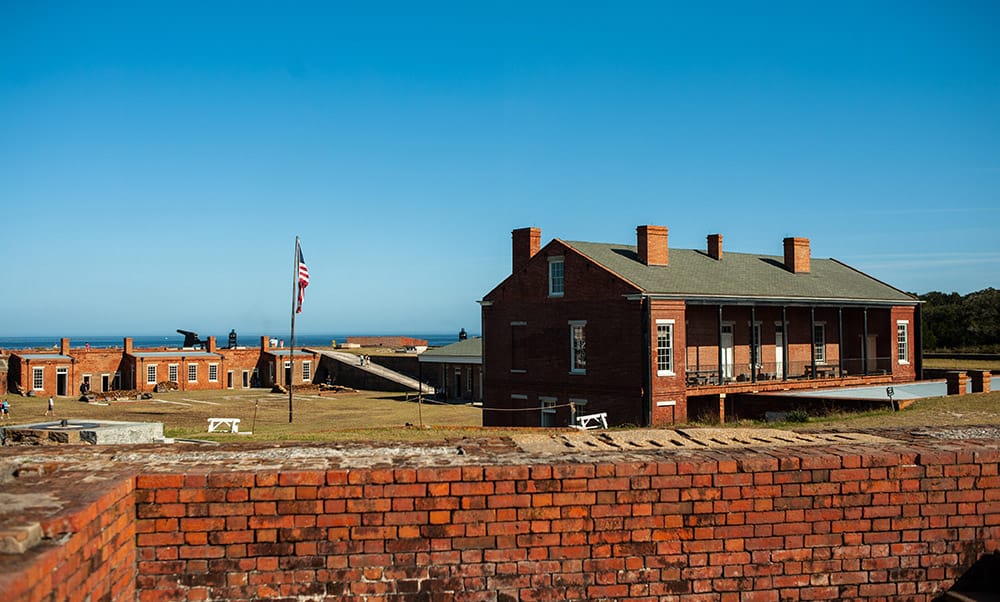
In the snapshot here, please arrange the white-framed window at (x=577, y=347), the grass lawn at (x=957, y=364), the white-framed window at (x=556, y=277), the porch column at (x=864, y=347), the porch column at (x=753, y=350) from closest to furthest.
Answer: the white-framed window at (x=577, y=347), the porch column at (x=753, y=350), the white-framed window at (x=556, y=277), the porch column at (x=864, y=347), the grass lawn at (x=957, y=364)

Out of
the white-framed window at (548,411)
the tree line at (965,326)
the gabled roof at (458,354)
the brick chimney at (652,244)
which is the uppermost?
the brick chimney at (652,244)

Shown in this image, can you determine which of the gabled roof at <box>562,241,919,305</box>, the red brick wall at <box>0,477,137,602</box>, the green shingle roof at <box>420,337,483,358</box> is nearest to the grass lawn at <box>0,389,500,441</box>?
the green shingle roof at <box>420,337,483,358</box>

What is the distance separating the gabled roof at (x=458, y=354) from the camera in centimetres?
4697

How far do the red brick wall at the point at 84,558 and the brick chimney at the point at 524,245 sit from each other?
27.1 m

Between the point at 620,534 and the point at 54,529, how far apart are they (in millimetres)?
3314

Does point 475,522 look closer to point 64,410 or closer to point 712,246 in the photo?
point 712,246

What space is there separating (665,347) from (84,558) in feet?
78.9

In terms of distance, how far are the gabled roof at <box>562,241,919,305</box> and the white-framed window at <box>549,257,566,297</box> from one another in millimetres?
776

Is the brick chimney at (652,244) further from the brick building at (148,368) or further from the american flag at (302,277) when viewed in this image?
the brick building at (148,368)

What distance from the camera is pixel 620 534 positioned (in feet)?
18.1

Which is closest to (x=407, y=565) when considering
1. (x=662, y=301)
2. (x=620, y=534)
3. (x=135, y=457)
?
(x=620, y=534)

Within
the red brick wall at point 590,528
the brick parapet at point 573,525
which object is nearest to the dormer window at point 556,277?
the brick parapet at point 573,525

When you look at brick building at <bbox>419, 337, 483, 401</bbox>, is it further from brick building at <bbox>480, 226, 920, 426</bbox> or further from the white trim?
the white trim

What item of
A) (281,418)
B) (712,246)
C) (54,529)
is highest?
(712,246)
